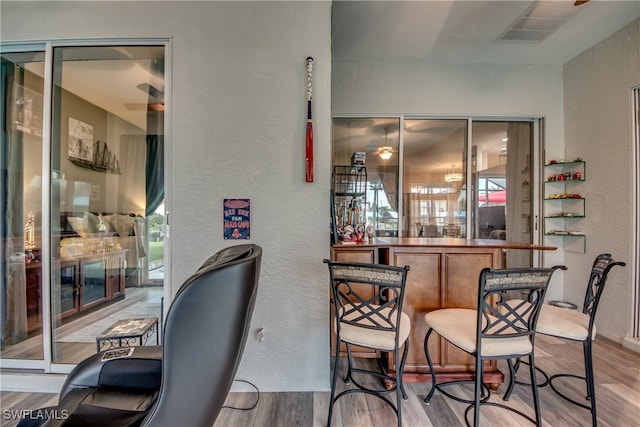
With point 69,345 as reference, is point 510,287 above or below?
above

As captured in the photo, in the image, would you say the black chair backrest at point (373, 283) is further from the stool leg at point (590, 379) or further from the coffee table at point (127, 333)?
the coffee table at point (127, 333)

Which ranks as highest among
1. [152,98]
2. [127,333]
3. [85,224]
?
[152,98]

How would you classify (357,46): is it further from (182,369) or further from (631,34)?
(182,369)

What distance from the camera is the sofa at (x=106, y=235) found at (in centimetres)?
237

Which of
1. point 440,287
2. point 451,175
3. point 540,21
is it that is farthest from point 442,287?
point 540,21

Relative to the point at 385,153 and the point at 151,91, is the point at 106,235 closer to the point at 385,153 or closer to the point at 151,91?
the point at 151,91

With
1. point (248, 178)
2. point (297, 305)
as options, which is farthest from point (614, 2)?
point (297, 305)

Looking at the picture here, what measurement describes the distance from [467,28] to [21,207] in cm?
439

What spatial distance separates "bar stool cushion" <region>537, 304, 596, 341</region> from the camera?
1.61m

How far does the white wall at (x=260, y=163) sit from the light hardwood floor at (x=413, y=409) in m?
0.15

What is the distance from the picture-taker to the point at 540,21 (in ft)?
8.23

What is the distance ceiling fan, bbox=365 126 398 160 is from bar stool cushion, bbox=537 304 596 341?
2337mm

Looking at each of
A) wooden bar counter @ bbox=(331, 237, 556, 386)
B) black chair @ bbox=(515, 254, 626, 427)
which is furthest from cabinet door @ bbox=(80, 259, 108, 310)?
black chair @ bbox=(515, 254, 626, 427)

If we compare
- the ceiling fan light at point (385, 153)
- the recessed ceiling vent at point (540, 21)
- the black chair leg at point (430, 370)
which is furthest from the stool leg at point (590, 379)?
the recessed ceiling vent at point (540, 21)
